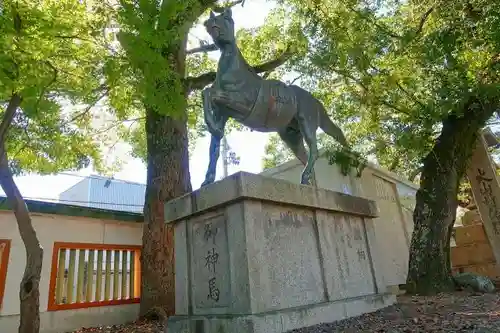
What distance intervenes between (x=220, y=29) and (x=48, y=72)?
2.50 metres

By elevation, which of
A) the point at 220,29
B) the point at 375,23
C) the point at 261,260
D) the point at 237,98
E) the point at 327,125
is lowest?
the point at 261,260

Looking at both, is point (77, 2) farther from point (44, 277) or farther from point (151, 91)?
point (44, 277)

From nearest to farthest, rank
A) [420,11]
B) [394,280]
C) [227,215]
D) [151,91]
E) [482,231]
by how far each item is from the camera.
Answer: [227,215] → [151,91] → [420,11] → [394,280] → [482,231]

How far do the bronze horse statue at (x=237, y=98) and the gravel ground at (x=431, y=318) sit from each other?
1679 millimetres

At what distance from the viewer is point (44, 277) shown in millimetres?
6172

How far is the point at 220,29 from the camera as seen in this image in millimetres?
4113

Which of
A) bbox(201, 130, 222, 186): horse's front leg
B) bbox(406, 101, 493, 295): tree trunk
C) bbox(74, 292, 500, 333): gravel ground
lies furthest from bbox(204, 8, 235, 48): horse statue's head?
bbox(406, 101, 493, 295): tree trunk

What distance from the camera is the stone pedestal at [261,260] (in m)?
3.21

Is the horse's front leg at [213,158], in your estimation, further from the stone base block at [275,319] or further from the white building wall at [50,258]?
the white building wall at [50,258]

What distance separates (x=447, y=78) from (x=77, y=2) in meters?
6.03

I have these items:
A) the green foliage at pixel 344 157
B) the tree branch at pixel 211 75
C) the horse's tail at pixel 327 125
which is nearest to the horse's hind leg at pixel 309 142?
the horse's tail at pixel 327 125

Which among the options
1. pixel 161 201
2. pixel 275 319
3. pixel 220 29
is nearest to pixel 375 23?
pixel 220 29

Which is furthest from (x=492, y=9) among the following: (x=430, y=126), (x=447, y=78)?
(x=430, y=126)

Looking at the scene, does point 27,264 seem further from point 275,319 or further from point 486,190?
point 486,190
